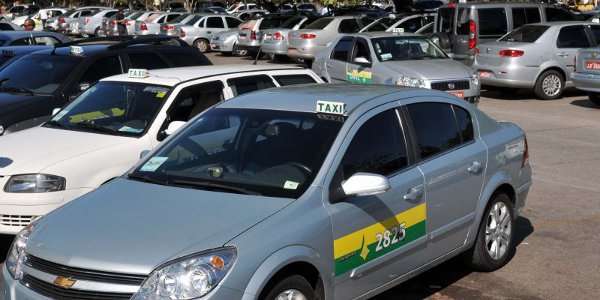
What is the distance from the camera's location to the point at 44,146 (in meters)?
7.31

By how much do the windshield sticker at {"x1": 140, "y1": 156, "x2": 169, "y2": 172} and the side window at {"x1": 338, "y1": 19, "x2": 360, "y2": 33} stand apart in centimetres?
2018

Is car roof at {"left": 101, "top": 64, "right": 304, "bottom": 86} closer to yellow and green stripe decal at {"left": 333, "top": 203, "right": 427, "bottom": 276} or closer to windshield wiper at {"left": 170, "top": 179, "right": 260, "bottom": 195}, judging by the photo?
windshield wiper at {"left": 170, "top": 179, "right": 260, "bottom": 195}

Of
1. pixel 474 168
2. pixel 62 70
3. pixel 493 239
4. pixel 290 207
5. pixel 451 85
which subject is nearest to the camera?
pixel 290 207

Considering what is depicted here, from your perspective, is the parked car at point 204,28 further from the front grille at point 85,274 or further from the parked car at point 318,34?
the front grille at point 85,274

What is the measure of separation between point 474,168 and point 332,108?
1.33m

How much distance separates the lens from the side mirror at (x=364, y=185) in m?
4.82

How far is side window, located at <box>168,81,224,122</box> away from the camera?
8.02 meters

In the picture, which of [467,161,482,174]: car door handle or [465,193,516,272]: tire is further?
[465,193,516,272]: tire

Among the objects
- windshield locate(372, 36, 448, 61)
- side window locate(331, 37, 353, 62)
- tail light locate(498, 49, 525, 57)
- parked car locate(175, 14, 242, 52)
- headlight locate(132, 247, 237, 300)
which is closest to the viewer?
headlight locate(132, 247, 237, 300)

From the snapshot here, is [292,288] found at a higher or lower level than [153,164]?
lower

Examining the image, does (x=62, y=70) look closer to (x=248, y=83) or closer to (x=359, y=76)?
(x=248, y=83)

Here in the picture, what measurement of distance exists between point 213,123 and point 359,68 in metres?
10.4

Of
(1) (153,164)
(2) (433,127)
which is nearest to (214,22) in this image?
(2) (433,127)

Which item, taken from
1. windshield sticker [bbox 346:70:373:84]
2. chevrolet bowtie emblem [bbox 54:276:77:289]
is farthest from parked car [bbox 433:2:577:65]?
chevrolet bowtie emblem [bbox 54:276:77:289]
